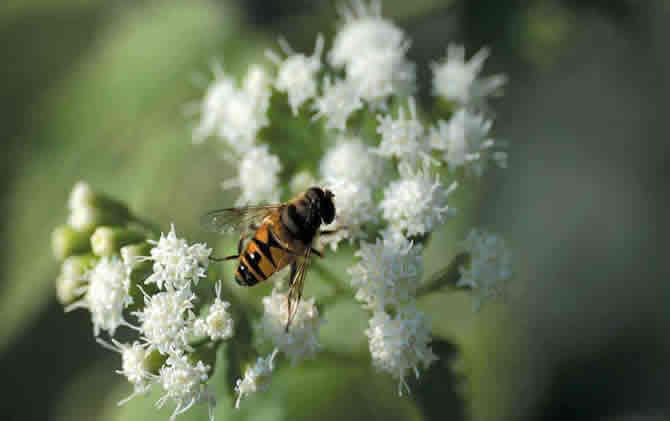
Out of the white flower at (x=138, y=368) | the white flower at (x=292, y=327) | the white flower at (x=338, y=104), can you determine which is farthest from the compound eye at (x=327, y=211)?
the white flower at (x=138, y=368)

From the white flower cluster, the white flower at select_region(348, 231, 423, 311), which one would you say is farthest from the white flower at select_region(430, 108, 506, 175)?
the white flower at select_region(348, 231, 423, 311)

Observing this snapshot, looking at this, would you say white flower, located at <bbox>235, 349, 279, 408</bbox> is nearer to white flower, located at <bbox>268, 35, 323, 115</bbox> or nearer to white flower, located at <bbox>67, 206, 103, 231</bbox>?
white flower, located at <bbox>67, 206, 103, 231</bbox>

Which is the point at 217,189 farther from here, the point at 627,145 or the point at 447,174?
the point at 627,145

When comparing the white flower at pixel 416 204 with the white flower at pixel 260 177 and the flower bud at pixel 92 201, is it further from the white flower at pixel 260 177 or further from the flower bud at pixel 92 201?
the flower bud at pixel 92 201

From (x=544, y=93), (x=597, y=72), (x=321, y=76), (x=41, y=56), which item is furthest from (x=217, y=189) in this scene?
(x=597, y=72)

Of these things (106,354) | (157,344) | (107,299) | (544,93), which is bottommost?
(157,344)

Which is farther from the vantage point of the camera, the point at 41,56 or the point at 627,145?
the point at 627,145
